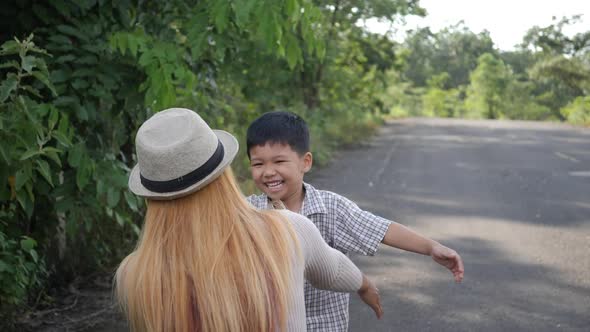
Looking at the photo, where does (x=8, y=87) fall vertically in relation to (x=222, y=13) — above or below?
below

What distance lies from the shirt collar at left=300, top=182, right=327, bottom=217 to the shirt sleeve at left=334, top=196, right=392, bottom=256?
69 millimetres

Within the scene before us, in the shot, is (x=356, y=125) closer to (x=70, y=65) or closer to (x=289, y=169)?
(x=70, y=65)

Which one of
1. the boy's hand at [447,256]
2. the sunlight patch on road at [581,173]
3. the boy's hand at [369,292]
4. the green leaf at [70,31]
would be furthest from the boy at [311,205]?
the sunlight patch on road at [581,173]

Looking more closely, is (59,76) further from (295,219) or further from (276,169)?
(295,219)

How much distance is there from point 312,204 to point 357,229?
0.67 feet

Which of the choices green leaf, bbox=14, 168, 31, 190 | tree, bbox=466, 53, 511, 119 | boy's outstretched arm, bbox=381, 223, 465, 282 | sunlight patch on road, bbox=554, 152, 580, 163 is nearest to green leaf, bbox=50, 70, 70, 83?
green leaf, bbox=14, 168, 31, 190

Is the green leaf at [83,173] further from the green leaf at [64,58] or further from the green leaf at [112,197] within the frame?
the green leaf at [64,58]

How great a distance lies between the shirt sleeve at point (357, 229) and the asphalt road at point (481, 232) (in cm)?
259

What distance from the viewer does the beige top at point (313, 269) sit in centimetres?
209

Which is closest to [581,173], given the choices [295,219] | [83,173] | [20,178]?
[83,173]

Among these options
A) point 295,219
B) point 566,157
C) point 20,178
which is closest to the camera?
point 295,219

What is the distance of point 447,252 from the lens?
9.53 ft

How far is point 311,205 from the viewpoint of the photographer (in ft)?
10.3

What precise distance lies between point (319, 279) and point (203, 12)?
3.25 meters
